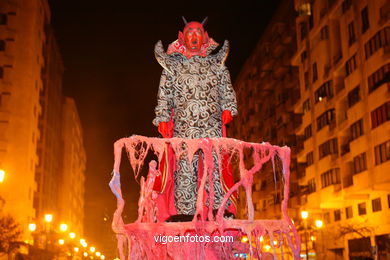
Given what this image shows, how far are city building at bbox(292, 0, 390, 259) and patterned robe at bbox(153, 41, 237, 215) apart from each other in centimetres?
2402

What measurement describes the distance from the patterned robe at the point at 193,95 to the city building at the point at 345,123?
24.0 m

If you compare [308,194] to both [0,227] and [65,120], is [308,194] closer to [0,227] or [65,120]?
[0,227]

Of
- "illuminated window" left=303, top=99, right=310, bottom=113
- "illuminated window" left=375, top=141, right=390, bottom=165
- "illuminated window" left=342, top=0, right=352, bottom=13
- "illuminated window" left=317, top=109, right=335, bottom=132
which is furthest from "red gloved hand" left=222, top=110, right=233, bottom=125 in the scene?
"illuminated window" left=303, top=99, right=310, bottom=113

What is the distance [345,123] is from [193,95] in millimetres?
32069

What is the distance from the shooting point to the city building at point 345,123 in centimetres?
3366

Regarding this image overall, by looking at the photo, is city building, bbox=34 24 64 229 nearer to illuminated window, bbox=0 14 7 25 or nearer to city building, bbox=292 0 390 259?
illuminated window, bbox=0 14 7 25

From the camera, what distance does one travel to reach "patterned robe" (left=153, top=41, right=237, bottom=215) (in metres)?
9.18

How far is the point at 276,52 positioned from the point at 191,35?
52089mm

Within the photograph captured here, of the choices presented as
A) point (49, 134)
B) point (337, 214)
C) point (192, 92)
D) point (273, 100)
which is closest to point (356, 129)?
point (337, 214)

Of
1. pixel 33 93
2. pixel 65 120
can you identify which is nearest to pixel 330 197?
pixel 33 93

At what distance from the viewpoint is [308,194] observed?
155 feet

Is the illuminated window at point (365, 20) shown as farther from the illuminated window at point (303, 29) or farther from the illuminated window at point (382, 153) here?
the illuminated window at point (303, 29)

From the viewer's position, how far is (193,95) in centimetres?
932

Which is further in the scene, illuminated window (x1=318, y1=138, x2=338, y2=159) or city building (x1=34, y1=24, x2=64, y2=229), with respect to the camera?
city building (x1=34, y1=24, x2=64, y2=229)
